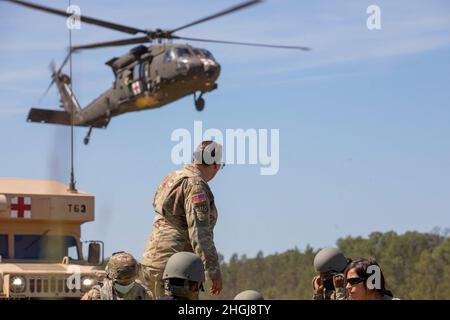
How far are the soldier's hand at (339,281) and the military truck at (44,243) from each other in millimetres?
5094

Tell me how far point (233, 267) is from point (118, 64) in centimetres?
7602

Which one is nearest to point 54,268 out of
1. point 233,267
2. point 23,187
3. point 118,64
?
point 23,187

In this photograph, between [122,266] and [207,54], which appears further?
[207,54]

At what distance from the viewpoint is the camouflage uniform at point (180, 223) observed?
29.2 feet

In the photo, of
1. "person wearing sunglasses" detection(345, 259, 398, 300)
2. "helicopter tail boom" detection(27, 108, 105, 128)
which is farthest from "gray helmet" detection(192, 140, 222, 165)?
"helicopter tail boom" detection(27, 108, 105, 128)

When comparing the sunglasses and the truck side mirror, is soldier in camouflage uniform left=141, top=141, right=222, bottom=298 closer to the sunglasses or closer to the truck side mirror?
the sunglasses

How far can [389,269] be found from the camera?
283 ft

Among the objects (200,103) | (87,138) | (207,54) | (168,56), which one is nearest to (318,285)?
(200,103)

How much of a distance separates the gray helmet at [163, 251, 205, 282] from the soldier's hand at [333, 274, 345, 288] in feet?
5.71

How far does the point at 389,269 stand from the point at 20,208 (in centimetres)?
7294

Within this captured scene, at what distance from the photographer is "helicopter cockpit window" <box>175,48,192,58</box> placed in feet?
106

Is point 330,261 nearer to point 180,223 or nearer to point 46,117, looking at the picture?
point 180,223

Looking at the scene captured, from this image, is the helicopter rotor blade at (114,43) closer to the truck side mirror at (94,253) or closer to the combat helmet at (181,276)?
the truck side mirror at (94,253)
